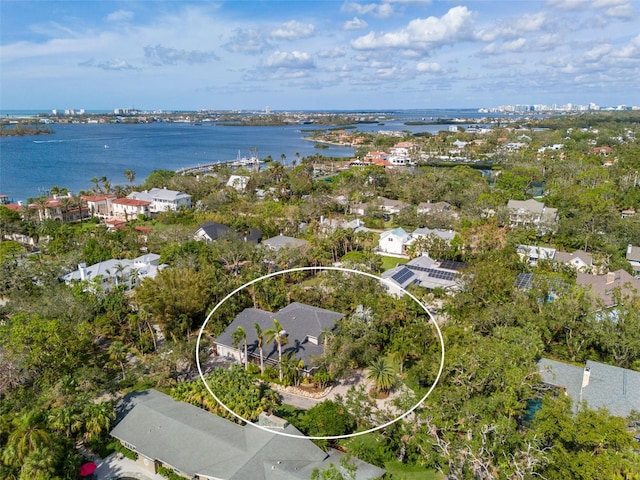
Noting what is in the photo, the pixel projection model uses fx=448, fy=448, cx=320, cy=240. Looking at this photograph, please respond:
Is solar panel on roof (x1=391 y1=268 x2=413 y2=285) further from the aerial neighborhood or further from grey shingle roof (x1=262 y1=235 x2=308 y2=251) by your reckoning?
grey shingle roof (x1=262 y1=235 x2=308 y2=251)

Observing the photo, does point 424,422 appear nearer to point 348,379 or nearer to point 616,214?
point 348,379

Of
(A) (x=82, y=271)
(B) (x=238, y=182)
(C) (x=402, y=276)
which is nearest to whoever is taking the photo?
(A) (x=82, y=271)

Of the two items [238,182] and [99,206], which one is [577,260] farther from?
[99,206]

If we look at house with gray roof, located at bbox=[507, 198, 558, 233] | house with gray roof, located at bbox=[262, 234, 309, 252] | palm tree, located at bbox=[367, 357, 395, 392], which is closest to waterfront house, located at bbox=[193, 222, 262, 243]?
house with gray roof, located at bbox=[262, 234, 309, 252]

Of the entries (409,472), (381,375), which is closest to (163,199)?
(381,375)

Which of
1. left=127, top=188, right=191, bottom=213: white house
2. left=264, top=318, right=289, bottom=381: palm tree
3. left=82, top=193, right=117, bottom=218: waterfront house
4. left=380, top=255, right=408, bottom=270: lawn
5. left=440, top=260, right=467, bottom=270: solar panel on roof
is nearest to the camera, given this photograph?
left=264, top=318, right=289, bottom=381: palm tree

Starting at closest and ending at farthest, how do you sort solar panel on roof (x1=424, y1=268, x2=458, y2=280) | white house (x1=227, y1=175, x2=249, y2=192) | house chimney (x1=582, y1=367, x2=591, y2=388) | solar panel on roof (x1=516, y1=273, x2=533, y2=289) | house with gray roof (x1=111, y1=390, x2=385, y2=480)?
house with gray roof (x1=111, y1=390, x2=385, y2=480)
house chimney (x1=582, y1=367, x2=591, y2=388)
solar panel on roof (x1=516, y1=273, x2=533, y2=289)
solar panel on roof (x1=424, y1=268, x2=458, y2=280)
white house (x1=227, y1=175, x2=249, y2=192)
